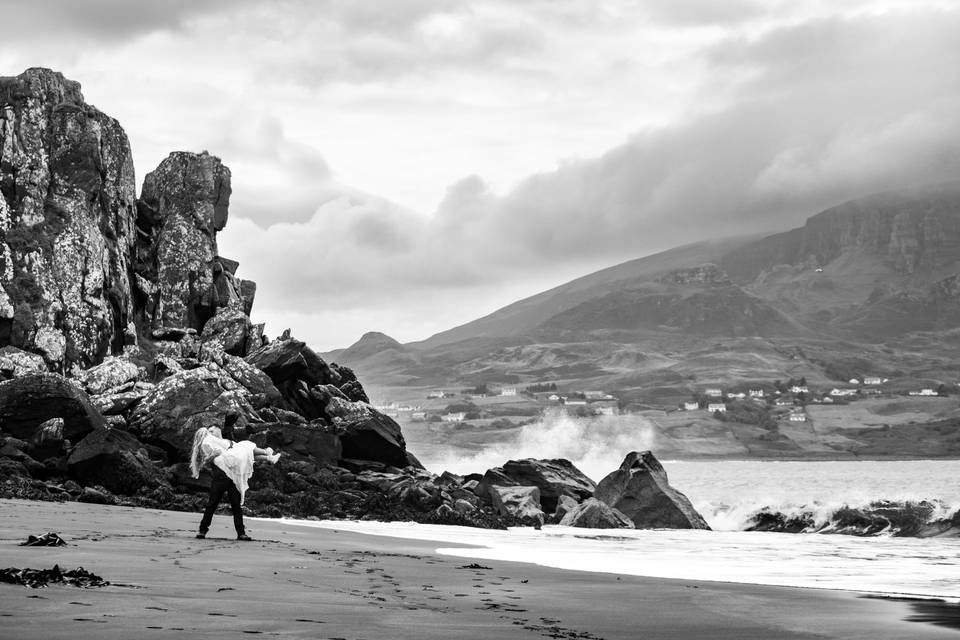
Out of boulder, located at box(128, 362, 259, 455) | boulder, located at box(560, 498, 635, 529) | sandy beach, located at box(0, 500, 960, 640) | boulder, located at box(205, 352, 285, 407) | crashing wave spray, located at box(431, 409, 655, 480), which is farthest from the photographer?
crashing wave spray, located at box(431, 409, 655, 480)

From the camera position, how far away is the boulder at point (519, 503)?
107 ft

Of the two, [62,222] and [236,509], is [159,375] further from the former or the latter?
[236,509]

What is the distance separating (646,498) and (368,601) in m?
27.2

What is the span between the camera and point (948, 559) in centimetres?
2183

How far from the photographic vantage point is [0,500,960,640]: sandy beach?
7723 millimetres

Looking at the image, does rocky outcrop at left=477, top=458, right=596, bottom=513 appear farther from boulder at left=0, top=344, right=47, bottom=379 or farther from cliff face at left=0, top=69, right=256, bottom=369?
cliff face at left=0, top=69, right=256, bottom=369

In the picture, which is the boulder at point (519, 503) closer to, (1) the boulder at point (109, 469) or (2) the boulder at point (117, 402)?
(1) the boulder at point (109, 469)

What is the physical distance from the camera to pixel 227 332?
156 feet

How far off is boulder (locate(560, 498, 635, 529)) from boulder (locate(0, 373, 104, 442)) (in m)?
15.0

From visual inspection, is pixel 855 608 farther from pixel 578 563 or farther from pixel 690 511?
pixel 690 511

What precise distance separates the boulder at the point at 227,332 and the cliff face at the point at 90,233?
2423 millimetres

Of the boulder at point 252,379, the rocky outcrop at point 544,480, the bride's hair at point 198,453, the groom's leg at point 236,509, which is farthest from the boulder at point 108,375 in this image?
the groom's leg at point 236,509

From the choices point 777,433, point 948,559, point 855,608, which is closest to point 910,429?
point 777,433

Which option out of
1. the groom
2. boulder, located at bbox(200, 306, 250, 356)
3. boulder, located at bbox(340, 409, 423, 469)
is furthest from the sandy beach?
boulder, located at bbox(200, 306, 250, 356)
